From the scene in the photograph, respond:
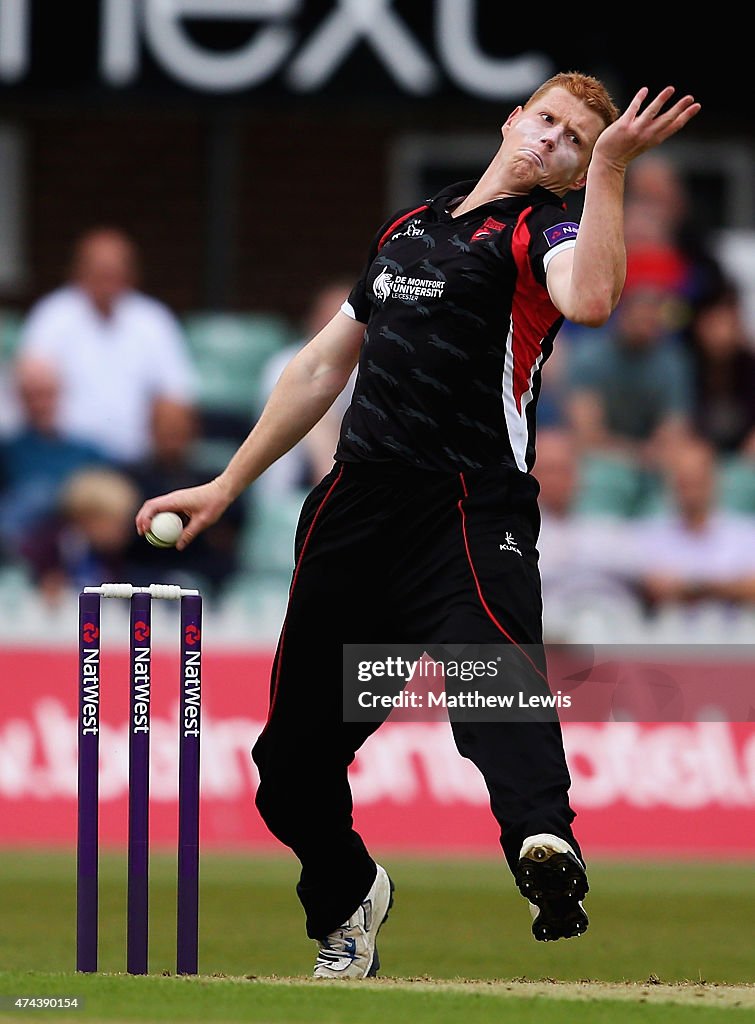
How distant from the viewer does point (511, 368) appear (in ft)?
14.8

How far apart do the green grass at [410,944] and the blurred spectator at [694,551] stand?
1817mm

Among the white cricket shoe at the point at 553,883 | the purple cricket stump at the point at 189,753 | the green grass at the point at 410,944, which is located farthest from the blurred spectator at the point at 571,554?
the white cricket shoe at the point at 553,883

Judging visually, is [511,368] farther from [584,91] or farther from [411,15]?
[411,15]

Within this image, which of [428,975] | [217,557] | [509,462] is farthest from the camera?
[217,557]

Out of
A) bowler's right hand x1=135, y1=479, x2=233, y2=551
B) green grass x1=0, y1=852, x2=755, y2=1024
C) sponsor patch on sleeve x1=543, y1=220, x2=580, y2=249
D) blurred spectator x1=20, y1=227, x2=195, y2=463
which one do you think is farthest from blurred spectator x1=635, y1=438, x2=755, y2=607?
sponsor patch on sleeve x1=543, y1=220, x2=580, y2=249

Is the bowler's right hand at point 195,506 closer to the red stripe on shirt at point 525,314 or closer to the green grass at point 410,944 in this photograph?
the red stripe on shirt at point 525,314

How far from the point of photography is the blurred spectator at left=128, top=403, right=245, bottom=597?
32.8ft

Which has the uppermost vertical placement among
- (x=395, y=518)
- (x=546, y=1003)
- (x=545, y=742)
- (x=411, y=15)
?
(x=411, y=15)

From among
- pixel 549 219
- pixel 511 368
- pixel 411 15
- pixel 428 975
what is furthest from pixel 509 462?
pixel 411 15

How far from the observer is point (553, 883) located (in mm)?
4117

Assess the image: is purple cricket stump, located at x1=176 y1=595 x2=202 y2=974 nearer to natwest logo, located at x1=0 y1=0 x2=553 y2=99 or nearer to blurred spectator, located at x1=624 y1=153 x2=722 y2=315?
blurred spectator, located at x1=624 y1=153 x2=722 y2=315

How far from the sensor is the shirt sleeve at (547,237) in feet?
14.0

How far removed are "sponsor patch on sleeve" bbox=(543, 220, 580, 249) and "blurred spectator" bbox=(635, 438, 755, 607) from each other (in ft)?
19.1

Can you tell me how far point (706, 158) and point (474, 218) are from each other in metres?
8.85
